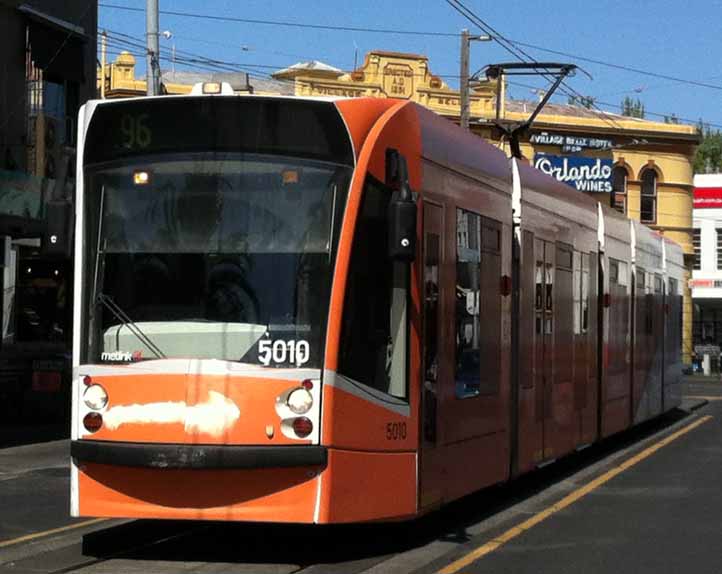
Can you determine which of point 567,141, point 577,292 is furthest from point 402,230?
point 567,141

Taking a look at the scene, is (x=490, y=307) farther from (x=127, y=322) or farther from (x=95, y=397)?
(x=95, y=397)

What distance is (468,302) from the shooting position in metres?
12.2

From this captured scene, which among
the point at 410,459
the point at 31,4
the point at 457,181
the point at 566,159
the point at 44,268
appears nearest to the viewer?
the point at 410,459

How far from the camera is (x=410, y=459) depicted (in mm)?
10516

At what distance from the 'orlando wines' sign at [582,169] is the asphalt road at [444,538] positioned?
41683 mm

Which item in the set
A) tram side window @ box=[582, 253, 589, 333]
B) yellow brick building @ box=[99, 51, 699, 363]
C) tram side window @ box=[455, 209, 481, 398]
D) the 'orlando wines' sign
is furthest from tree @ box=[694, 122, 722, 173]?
tram side window @ box=[455, 209, 481, 398]

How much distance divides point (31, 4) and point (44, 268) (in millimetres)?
4453

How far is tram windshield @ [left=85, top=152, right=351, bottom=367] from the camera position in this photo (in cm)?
981

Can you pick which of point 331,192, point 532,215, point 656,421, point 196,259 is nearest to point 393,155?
point 331,192

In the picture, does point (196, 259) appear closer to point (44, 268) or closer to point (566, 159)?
point (44, 268)

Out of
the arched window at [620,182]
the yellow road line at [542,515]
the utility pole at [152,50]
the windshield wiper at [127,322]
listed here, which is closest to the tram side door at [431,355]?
the yellow road line at [542,515]

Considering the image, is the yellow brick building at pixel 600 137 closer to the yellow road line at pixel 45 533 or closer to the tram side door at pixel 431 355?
the yellow road line at pixel 45 533

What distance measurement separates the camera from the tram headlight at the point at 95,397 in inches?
393

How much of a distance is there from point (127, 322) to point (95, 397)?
0.53 meters
